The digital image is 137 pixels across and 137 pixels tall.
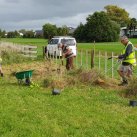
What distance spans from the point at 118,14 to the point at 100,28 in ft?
184

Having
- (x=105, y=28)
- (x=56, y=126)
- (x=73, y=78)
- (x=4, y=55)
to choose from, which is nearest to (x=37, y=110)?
(x=56, y=126)

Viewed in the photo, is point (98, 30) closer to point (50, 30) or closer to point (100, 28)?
point (100, 28)

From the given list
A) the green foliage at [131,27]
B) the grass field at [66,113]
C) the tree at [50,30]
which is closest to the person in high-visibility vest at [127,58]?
the grass field at [66,113]

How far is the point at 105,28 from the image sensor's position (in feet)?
278

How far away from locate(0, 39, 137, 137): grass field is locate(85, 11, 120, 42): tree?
69813 mm

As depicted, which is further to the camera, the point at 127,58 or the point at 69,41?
the point at 69,41

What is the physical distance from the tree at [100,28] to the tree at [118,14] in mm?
47495

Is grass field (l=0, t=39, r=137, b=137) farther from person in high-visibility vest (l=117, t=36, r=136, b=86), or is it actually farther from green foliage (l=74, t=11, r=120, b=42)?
green foliage (l=74, t=11, r=120, b=42)

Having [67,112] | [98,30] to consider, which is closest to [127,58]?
[67,112]

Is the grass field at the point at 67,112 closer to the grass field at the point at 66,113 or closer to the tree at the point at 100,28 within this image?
the grass field at the point at 66,113

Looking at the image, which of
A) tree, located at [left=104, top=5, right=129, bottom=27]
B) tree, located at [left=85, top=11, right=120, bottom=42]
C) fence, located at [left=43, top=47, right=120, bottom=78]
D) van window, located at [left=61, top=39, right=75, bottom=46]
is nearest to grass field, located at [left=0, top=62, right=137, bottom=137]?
fence, located at [left=43, top=47, right=120, bottom=78]

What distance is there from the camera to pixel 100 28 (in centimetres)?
8394

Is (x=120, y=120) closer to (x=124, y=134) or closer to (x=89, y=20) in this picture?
(x=124, y=134)

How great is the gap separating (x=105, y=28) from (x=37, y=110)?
74824 mm
